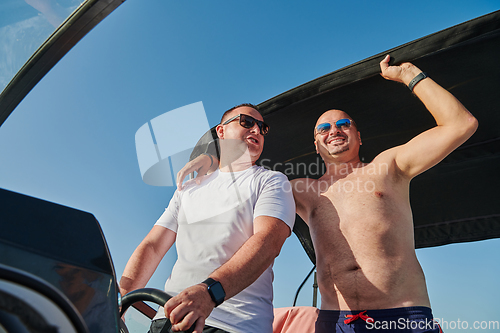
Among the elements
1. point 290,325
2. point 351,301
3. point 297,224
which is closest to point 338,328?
point 351,301

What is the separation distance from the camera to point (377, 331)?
1.68m

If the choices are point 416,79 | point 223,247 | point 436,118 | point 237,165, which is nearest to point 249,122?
point 237,165

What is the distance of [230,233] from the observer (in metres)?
1.37

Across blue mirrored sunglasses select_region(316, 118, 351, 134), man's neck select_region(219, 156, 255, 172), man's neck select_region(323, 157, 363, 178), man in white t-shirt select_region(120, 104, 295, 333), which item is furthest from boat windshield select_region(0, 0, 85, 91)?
man's neck select_region(323, 157, 363, 178)

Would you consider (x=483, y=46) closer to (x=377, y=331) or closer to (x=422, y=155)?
(x=422, y=155)

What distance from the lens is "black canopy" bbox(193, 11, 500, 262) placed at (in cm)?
195

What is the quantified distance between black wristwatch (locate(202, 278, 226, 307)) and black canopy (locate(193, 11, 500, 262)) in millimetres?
1715

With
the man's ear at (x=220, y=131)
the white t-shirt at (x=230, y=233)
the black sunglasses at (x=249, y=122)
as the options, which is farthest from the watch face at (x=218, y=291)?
the man's ear at (x=220, y=131)

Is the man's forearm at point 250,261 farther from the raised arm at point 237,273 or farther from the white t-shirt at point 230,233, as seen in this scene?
the white t-shirt at point 230,233

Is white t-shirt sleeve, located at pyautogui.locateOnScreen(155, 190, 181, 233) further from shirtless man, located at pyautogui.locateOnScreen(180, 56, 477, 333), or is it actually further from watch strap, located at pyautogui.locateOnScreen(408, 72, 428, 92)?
watch strap, located at pyautogui.locateOnScreen(408, 72, 428, 92)

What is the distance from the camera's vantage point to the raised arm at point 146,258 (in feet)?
5.02

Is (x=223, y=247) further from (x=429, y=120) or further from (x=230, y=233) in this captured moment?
(x=429, y=120)

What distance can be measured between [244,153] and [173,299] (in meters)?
1.27

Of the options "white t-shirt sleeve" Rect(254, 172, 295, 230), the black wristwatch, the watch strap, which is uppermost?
the watch strap
